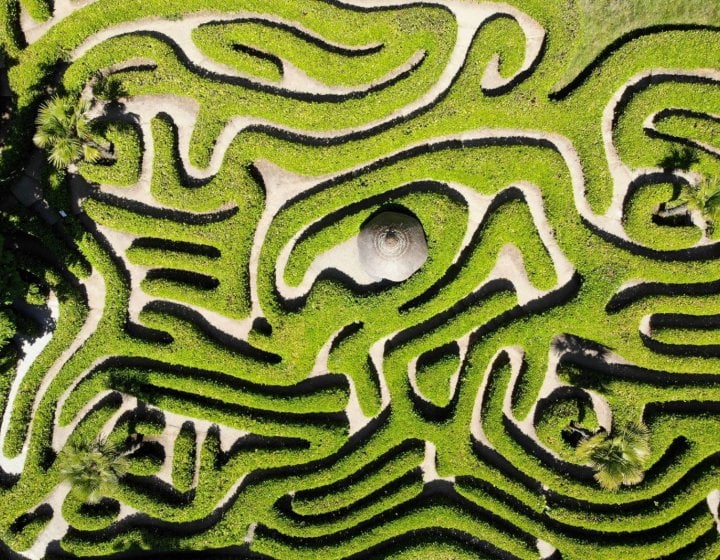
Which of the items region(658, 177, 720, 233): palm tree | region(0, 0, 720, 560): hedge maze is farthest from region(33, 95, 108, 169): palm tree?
region(658, 177, 720, 233): palm tree

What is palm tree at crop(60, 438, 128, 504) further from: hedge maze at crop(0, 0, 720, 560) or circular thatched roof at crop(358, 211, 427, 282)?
circular thatched roof at crop(358, 211, 427, 282)

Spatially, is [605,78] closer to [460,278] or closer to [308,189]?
[460,278]

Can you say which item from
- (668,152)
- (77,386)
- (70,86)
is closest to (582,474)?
(668,152)

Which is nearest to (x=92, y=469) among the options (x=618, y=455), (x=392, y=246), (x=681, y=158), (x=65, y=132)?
(x=65, y=132)

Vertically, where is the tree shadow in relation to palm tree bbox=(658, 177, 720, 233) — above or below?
above

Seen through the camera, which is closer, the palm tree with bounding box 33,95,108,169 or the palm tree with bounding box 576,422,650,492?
the palm tree with bounding box 33,95,108,169

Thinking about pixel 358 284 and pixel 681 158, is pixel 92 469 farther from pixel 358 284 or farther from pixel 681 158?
pixel 681 158

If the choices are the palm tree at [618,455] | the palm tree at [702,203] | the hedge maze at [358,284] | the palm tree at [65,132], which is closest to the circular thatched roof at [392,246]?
the hedge maze at [358,284]
